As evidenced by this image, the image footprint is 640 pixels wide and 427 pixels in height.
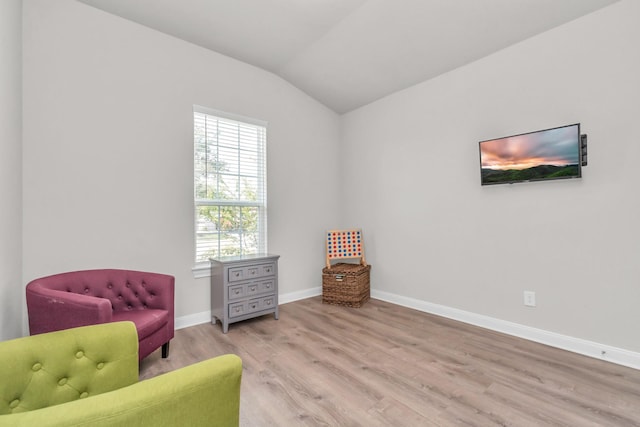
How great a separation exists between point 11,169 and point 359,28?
3.11 m

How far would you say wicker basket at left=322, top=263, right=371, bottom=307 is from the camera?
12.6 feet

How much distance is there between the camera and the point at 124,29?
9.50 ft

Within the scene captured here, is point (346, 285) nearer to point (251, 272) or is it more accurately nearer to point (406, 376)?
point (251, 272)

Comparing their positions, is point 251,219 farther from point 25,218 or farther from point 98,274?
point 25,218

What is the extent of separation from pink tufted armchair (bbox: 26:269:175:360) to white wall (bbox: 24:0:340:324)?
1.26ft

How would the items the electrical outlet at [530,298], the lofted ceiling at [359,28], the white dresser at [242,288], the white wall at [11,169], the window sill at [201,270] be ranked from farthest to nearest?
the window sill at [201,270] < the white dresser at [242,288] < the electrical outlet at [530,298] < the lofted ceiling at [359,28] < the white wall at [11,169]

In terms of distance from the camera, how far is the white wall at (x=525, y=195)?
92.3 inches

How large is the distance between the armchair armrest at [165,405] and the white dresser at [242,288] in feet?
7.30

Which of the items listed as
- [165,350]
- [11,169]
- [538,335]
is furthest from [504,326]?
[11,169]

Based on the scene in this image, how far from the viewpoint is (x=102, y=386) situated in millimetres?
1109

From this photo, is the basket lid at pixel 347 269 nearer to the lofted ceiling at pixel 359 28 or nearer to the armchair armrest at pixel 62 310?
the lofted ceiling at pixel 359 28

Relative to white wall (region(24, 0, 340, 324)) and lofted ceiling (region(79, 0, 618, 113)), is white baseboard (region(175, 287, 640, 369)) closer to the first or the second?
white wall (region(24, 0, 340, 324))

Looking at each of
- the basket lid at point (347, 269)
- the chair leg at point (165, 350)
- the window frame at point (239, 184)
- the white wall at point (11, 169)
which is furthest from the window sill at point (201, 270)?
the basket lid at point (347, 269)

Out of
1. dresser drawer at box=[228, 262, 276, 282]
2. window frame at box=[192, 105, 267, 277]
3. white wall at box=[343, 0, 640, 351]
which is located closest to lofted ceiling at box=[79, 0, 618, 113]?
white wall at box=[343, 0, 640, 351]
